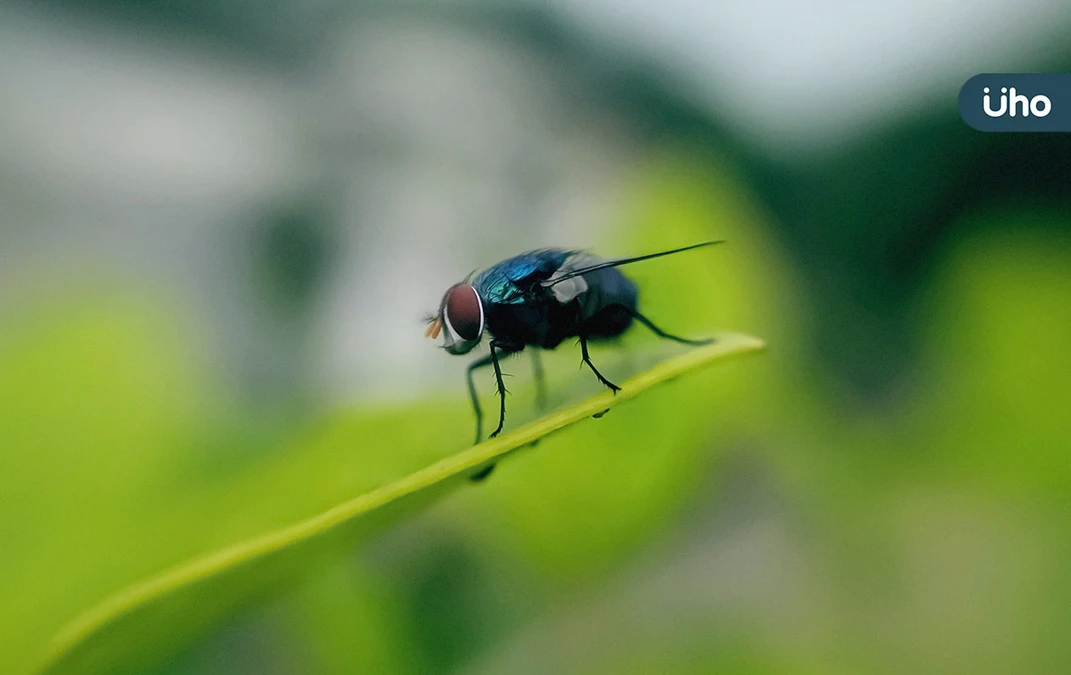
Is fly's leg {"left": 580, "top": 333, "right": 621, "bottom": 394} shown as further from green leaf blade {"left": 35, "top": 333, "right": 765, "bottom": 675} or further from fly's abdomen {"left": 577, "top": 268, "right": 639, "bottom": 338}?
green leaf blade {"left": 35, "top": 333, "right": 765, "bottom": 675}

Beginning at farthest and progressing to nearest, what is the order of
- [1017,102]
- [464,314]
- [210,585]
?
[1017,102] → [464,314] → [210,585]

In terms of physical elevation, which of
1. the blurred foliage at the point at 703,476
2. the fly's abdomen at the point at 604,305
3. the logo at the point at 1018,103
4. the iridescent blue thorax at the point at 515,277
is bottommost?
the blurred foliage at the point at 703,476

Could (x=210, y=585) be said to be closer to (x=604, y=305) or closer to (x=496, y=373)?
(x=496, y=373)

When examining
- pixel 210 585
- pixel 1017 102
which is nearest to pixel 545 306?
pixel 210 585

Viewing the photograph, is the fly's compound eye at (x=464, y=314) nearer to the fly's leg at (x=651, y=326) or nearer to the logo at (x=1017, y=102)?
the fly's leg at (x=651, y=326)

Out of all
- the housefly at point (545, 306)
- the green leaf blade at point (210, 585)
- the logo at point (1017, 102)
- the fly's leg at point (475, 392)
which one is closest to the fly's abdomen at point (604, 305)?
the housefly at point (545, 306)

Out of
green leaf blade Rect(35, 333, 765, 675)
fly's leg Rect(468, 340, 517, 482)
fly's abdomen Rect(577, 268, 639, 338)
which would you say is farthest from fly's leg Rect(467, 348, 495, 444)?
green leaf blade Rect(35, 333, 765, 675)
